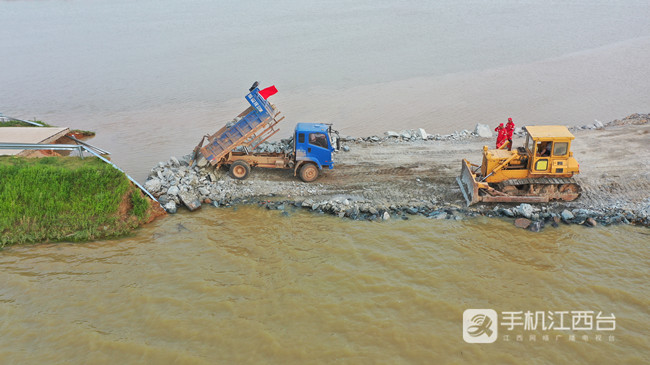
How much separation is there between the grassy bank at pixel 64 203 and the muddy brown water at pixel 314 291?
433 millimetres

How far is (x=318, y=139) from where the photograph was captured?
1459 cm

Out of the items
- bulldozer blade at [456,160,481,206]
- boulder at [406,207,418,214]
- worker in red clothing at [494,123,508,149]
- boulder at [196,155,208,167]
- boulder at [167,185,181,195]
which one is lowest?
boulder at [406,207,418,214]

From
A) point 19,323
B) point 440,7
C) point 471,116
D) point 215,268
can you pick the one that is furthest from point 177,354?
point 440,7

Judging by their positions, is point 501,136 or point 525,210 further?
point 501,136

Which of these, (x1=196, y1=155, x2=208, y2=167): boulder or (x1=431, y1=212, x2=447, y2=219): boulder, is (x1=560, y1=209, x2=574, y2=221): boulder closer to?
(x1=431, y1=212, x2=447, y2=219): boulder

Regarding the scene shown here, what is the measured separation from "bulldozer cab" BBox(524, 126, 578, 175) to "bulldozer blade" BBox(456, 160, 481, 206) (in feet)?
5.93

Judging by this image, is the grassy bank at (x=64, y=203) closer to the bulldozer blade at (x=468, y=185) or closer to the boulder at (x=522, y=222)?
the bulldozer blade at (x=468, y=185)

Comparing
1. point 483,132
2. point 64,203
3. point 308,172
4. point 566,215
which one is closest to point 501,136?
point 566,215

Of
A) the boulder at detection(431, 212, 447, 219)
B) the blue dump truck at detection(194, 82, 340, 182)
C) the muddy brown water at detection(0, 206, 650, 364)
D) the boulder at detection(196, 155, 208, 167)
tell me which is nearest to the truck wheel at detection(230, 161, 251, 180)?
the blue dump truck at detection(194, 82, 340, 182)

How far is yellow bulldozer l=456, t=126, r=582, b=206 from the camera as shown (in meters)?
12.7

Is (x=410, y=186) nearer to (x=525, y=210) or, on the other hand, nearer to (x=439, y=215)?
(x=439, y=215)

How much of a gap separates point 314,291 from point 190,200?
5702 millimetres

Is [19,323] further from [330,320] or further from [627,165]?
[627,165]

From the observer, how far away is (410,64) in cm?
3053
